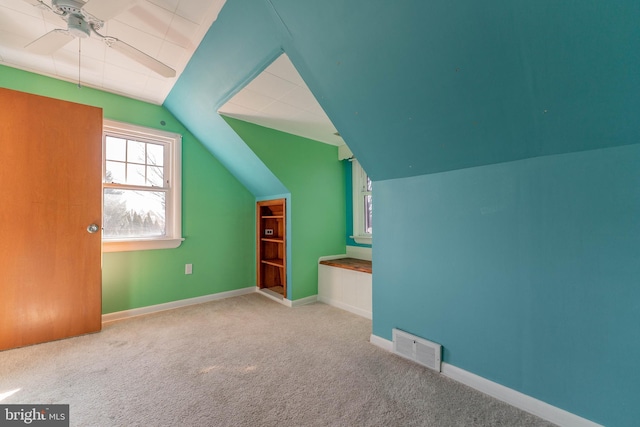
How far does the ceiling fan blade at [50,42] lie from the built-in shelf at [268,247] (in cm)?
224

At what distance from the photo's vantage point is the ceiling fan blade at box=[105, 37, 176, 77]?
1559mm

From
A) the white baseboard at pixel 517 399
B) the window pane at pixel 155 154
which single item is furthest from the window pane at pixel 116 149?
the white baseboard at pixel 517 399

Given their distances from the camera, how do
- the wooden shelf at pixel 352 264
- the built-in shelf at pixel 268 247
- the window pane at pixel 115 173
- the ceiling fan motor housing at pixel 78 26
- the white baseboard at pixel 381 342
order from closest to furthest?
the ceiling fan motor housing at pixel 78 26 → the white baseboard at pixel 381 342 → the window pane at pixel 115 173 → the wooden shelf at pixel 352 264 → the built-in shelf at pixel 268 247

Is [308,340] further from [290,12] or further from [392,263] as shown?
[290,12]

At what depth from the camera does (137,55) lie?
1655 mm

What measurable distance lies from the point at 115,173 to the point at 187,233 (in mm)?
967

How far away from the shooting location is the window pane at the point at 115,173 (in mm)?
2632

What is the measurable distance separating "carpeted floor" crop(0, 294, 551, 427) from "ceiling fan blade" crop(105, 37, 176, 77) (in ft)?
6.89

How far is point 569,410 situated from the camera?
1.22 meters

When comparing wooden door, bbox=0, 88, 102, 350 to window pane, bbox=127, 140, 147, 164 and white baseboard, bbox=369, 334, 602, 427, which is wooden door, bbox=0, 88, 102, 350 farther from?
white baseboard, bbox=369, 334, 602, 427

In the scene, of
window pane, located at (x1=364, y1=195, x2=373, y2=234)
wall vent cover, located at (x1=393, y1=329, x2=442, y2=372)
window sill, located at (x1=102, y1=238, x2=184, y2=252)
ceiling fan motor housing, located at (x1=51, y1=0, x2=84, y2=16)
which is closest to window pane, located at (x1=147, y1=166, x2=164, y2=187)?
window sill, located at (x1=102, y1=238, x2=184, y2=252)

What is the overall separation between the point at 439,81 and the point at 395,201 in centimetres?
90

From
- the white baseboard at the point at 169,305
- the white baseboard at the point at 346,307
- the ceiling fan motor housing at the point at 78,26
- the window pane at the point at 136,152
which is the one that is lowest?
the white baseboard at the point at 346,307

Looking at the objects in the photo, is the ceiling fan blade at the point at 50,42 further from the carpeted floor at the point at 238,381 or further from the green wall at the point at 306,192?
the carpeted floor at the point at 238,381
